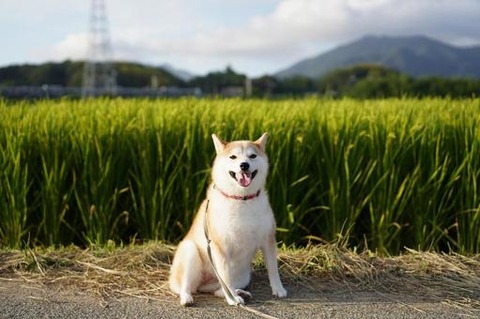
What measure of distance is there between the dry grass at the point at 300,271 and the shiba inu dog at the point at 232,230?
32 cm

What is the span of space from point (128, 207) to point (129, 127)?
0.69 meters

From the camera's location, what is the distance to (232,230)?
358cm

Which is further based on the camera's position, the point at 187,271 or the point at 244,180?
the point at 187,271

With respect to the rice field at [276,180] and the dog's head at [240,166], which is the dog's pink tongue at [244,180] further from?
the rice field at [276,180]

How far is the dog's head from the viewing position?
3428mm

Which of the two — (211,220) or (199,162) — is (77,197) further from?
(211,220)

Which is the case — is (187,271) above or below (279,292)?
above

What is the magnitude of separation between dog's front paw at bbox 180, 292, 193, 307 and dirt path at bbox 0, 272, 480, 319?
0.03 meters

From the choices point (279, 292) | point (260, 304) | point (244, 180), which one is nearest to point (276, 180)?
Result: point (279, 292)

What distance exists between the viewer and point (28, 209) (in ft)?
19.0

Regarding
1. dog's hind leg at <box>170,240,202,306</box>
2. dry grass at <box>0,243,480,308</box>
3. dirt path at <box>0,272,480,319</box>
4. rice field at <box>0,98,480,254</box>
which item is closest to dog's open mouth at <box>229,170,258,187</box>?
dog's hind leg at <box>170,240,202,306</box>

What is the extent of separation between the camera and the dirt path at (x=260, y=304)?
368 cm

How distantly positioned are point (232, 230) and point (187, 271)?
0.38 m

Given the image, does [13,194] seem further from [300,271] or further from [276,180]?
[300,271]
